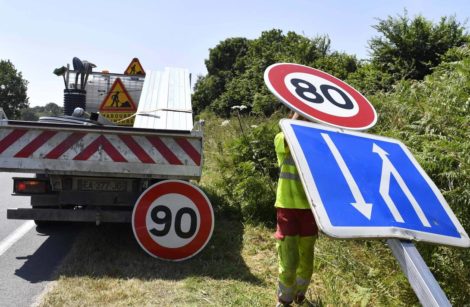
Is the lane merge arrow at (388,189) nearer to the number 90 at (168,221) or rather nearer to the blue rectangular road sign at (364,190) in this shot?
the blue rectangular road sign at (364,190)

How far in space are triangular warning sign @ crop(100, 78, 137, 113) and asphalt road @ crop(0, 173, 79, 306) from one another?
2.23m

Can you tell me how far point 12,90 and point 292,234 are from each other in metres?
77.1

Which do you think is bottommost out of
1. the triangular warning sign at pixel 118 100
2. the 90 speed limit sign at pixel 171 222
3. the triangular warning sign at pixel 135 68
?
the 90 speed limit sign at pixel 171 222

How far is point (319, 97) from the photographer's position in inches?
102

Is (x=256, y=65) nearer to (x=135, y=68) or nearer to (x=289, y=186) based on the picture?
(x=135, y=68)

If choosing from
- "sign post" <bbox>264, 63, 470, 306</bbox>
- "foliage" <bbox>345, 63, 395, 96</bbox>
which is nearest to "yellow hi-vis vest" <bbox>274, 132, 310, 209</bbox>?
"sign post" <bbox>264, 63, 470, 306</bbox>

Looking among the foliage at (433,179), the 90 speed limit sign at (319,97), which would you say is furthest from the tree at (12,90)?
the 90 speed limit sign at (319,97)

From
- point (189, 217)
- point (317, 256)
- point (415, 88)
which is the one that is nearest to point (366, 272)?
point (317, 256)

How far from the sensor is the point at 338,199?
5.67 ft

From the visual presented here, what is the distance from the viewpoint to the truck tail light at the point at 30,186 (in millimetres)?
5816

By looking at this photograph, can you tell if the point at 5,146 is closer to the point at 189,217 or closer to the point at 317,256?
the point at 189,217

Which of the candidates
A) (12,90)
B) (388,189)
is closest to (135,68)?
(388,189)

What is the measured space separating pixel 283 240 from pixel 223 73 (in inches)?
1835

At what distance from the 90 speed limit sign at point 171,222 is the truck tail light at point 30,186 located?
4.50 feet
